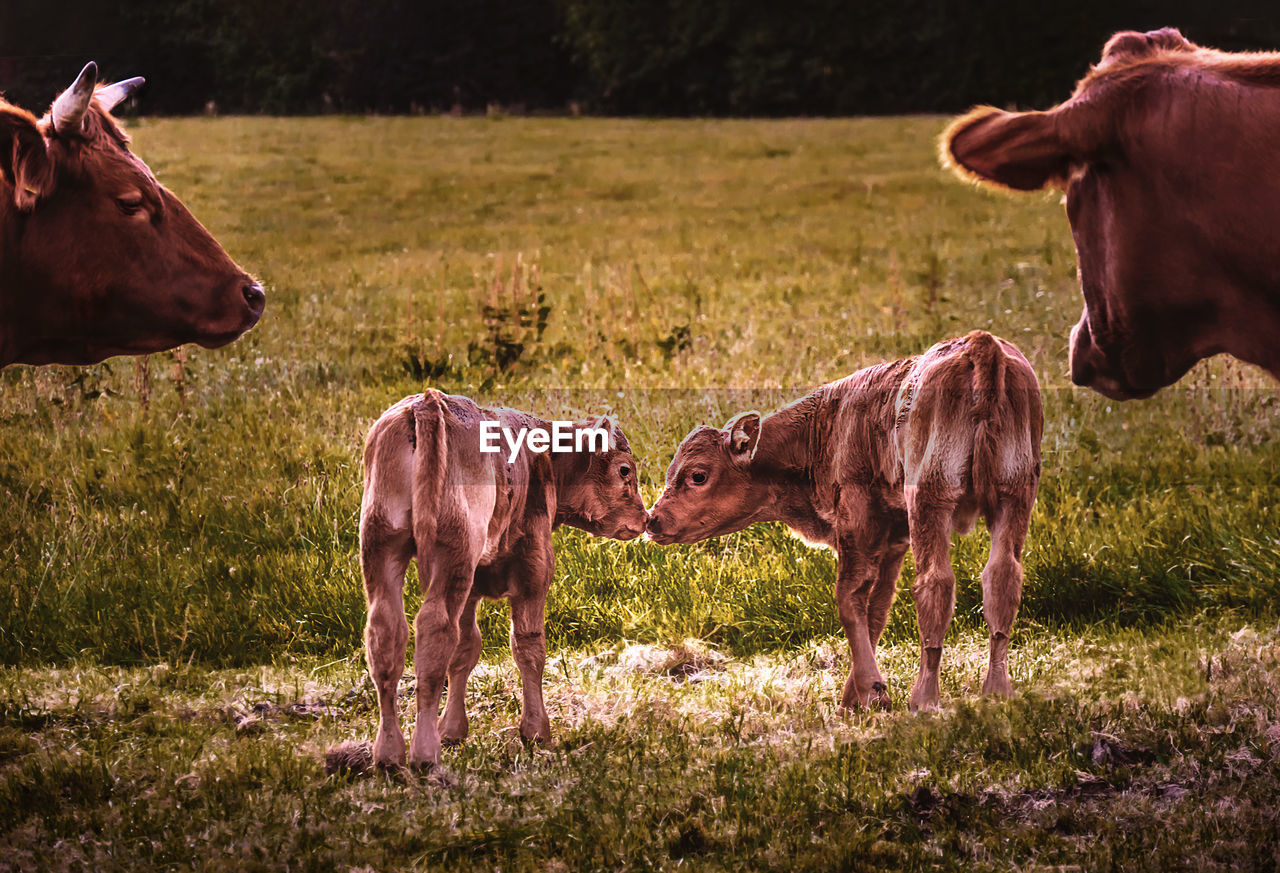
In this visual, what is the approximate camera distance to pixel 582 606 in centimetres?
583

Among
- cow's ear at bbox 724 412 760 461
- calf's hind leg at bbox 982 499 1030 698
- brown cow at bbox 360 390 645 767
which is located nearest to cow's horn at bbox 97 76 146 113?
brown cow at bbox 360 390 645 767

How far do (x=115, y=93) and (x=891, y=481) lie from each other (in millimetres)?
3372

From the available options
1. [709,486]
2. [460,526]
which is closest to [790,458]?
[709,486]

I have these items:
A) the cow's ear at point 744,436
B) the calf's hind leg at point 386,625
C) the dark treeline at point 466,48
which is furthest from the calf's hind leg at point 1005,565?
the dark treeline at point 466,48

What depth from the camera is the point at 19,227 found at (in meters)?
4.57

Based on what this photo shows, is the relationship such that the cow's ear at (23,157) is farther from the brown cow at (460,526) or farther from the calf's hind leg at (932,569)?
the calf's hind leg at (932,569)

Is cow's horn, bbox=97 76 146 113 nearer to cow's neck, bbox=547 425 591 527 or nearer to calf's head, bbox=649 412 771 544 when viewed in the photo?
cow's neck, bbox=547 425 591 527

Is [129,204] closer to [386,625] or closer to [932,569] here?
[386,625]

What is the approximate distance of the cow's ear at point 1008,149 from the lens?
403 cm

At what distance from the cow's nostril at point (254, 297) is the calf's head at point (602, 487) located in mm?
1289

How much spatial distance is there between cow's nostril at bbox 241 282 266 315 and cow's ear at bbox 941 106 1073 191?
2620mm

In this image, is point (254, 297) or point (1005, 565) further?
point (254, 297)

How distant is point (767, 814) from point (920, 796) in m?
0.54

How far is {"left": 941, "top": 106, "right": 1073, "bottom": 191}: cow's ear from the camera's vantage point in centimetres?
403
